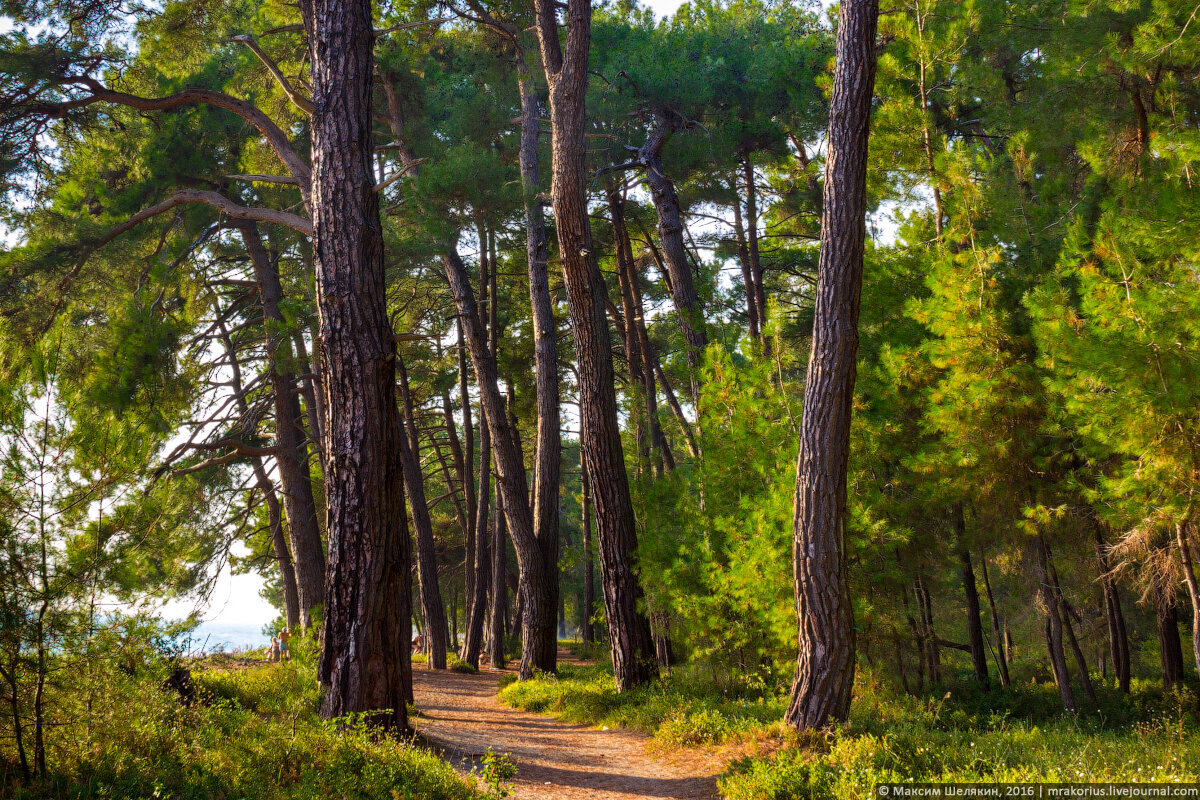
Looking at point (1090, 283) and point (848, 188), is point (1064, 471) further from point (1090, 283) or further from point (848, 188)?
point (848, 188)

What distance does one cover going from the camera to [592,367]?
28.7ft

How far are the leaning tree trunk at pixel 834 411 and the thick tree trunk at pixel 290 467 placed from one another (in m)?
8.28

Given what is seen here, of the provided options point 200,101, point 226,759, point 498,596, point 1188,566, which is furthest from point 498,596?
point 1188,566

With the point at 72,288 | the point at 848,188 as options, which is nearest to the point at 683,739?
the point at 848,188

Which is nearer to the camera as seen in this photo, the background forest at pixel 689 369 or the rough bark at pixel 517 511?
the background forest at pixel 689 369

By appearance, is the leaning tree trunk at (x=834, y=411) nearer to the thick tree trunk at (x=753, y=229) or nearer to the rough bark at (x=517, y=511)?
the rough bark at (x=517, y=511)

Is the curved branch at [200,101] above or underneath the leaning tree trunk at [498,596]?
above

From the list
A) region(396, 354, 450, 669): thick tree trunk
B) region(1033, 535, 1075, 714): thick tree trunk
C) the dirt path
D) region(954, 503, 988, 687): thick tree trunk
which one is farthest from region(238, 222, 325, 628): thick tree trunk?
region(1033, 535, 1075, 714): thick tree trunk

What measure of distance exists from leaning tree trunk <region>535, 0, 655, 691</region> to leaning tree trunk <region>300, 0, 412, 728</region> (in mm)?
2811

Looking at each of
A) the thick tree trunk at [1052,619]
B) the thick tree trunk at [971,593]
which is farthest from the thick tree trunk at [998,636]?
the thick tree trunk at [1052,619]

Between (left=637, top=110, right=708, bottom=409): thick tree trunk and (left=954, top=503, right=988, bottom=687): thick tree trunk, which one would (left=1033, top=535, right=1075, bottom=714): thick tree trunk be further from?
(left=637, top=110, right=708, bottom=409): thick tree trunk

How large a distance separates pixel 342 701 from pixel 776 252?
11298 mm

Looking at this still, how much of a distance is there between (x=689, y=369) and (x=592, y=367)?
157cm

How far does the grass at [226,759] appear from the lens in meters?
3.79
